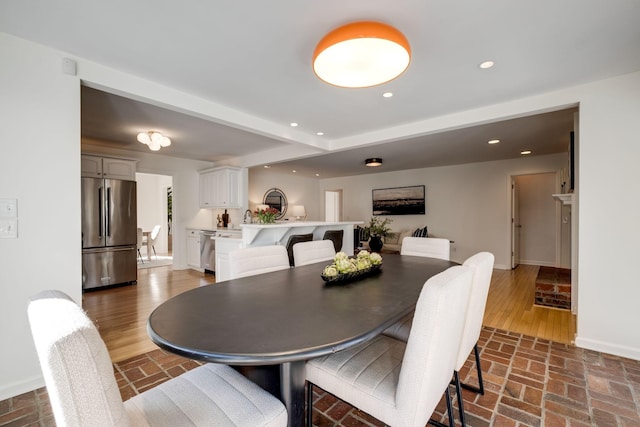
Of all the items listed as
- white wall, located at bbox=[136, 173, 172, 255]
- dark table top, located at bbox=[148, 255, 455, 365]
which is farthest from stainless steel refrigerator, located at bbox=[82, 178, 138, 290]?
white wall, located at bbox=[136, 173, 172, 255]

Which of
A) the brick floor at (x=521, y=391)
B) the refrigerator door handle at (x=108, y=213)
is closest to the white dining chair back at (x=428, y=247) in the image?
the brick floor at (x=521, y=391)

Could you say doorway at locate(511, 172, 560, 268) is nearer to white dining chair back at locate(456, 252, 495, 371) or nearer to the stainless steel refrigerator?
white dining chair back at locate(456, 252, 495, 371)

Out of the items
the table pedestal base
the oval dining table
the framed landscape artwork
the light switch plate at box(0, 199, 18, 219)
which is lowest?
the table pedestal base

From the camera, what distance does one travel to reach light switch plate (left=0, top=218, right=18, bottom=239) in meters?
1.79

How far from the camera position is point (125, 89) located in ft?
7.54

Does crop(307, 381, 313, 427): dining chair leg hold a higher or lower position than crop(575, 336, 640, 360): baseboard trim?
higher

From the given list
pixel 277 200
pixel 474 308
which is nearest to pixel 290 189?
pixel 277 200

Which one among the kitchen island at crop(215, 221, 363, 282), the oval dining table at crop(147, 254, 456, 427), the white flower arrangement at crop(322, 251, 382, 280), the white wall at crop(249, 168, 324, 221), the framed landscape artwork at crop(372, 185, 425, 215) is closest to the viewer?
the oval dining table at crop(147, 254, 456, 427)

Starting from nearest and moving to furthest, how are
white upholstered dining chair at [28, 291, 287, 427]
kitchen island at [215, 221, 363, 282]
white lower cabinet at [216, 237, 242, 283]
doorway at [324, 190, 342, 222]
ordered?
white upholstered dining chair at [28, 291, 287, 427] → kitchen island at [215, 221, 363, 282] → white lower cabinet at [216, 237, 242, 283] → doorway at [324, 190, 342, 222]

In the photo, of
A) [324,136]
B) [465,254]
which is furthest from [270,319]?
[465,254]

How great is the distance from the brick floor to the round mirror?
528 centimetres

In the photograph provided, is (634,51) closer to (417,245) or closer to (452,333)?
(417,245)

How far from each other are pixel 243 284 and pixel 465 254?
5.98m

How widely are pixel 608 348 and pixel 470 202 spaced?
4.18 m
